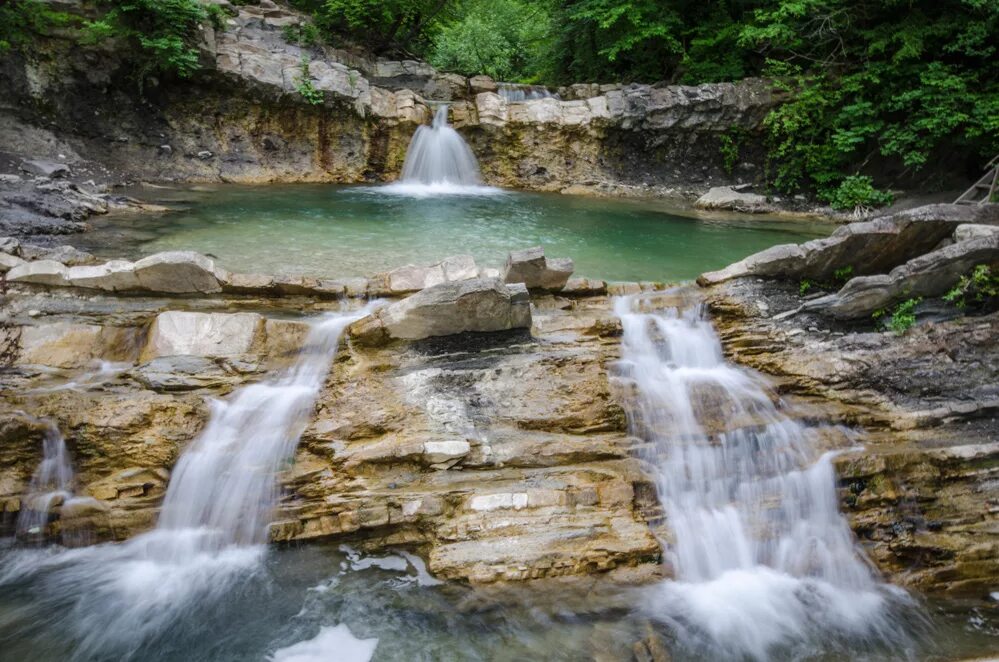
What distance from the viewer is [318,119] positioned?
14.8 meters

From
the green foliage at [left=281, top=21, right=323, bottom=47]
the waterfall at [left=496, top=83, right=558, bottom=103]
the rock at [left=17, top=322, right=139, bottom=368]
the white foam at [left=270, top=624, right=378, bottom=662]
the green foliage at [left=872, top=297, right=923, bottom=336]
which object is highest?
the green foliage at [left=281, top=21, right=323, bottom=47]

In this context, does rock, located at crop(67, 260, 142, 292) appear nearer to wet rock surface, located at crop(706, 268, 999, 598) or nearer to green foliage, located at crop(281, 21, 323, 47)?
wet rock surface, located at crop(706, 268, 999, 598)

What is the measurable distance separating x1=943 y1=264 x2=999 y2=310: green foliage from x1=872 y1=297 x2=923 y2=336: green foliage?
1.04ft

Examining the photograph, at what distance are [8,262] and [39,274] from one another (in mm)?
547

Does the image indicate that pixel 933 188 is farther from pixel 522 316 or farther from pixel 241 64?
pixel 241 64

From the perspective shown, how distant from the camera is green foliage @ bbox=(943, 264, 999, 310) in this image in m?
5.48

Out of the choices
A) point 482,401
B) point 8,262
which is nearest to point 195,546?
point 482,401

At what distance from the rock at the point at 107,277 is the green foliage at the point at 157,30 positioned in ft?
30.4

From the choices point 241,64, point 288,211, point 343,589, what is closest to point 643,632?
point 343,589

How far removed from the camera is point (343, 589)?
3982 mm

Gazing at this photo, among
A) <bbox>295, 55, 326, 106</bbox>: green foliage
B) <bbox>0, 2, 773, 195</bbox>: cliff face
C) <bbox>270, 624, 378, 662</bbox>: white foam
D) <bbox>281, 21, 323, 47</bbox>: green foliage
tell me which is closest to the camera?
<bbox>270, 624, 378, 662</bbox>: white foam

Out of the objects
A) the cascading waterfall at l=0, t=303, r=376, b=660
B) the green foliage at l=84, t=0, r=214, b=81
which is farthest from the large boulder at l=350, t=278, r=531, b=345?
the green foliage at l=84, t=0, r=214, b=81

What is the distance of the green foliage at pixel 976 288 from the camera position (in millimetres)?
5484

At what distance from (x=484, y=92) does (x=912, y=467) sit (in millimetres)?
14710
